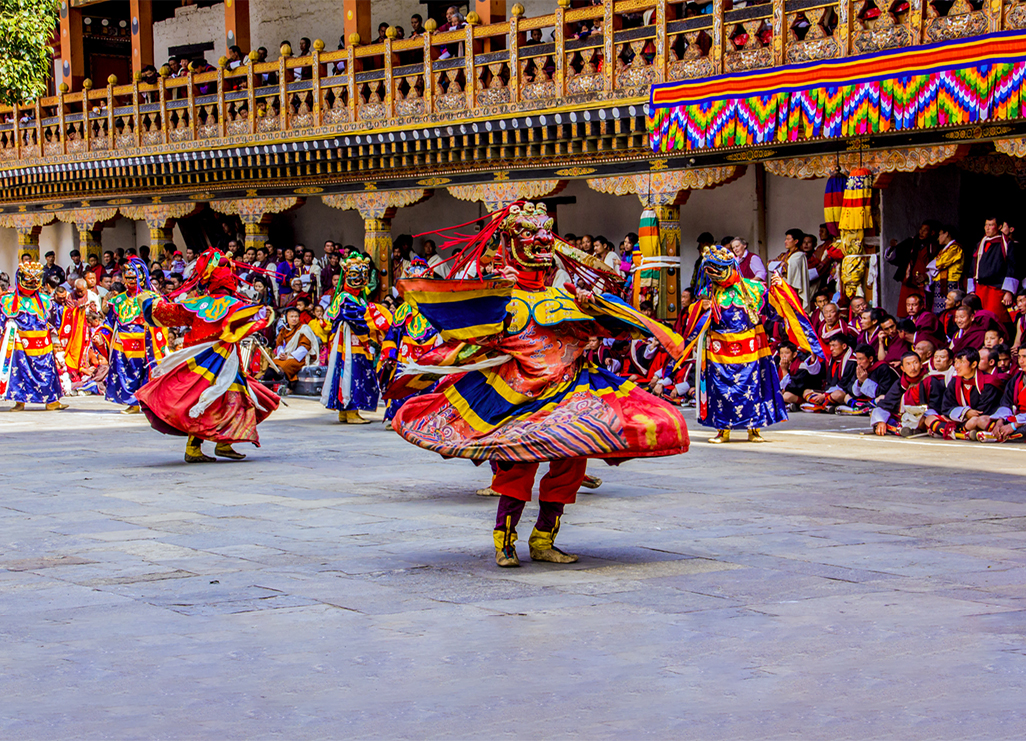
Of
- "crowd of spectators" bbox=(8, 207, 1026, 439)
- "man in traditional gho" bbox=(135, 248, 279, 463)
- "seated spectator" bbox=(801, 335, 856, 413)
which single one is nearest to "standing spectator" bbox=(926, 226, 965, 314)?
"crowd of spectators" bbox=(8, 207, 1026, 439)

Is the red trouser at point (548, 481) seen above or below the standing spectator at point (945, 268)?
below

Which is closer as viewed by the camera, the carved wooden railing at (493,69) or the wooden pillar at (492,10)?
the carved wooden railing at (493,69)

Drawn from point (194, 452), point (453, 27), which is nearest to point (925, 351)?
point (194, 452)

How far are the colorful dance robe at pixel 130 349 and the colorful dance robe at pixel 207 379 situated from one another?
5.53m

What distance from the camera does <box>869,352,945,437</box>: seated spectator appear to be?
1188 cm

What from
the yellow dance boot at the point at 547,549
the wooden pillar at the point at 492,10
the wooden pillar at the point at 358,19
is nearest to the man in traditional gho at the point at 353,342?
the wooden pillar at the point at 492,10

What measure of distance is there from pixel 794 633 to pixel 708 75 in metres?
11.1

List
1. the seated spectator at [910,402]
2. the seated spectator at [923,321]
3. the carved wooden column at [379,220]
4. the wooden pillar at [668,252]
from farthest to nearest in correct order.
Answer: the carved wooden column at [379,220] < the wooden pillar at [668,252] < the seated spectator at [923,321] < the seated spectator at [910,402]

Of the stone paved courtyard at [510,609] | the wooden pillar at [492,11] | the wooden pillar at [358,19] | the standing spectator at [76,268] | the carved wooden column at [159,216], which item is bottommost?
the stone paved courtyard at [510,609]

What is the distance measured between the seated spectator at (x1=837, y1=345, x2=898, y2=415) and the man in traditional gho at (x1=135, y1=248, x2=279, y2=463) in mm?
5728

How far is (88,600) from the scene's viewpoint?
550 cm

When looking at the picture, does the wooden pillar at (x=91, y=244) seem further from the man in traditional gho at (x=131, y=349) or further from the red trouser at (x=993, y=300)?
the red trouser at (x=993, y=300)

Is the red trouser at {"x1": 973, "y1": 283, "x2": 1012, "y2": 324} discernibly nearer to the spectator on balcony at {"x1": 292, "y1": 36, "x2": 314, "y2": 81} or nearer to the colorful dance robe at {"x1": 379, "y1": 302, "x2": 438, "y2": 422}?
the colorful dance robe at {"x1": 379, "y1": 302, "x2": 438, "y2": 422}

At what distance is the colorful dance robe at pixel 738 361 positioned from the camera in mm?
11172
